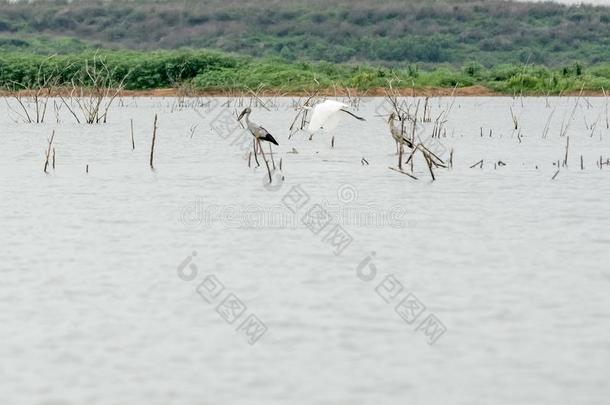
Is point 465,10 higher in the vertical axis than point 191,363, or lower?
higher

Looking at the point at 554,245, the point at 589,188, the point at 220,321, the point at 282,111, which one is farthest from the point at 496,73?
the point at 220,321

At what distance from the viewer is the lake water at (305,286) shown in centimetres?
628

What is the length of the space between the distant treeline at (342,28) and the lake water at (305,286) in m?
50.6

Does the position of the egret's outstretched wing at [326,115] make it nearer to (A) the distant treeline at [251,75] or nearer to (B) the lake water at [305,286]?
(B) the lake water at [305,286]

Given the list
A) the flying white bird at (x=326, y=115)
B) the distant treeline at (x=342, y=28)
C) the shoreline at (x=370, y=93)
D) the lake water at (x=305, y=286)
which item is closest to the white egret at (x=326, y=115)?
the flying white bird at (x=326, y=115)

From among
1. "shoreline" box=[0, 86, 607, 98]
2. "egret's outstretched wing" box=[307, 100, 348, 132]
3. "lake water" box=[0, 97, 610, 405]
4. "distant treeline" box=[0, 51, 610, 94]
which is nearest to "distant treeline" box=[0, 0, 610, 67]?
"distant treeline" box=[0, 51, 610, 94]

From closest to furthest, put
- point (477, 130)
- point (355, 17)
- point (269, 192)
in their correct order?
point (269, 192), point (477, 130), point (355, 17)

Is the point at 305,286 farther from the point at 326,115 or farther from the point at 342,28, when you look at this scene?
the point at 342,28

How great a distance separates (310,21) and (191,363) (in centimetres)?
7234

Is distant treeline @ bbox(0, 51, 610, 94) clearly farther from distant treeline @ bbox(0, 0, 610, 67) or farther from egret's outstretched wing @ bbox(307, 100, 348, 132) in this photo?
egret's outstretched wing @ bbox(307, 100, 348, 132)

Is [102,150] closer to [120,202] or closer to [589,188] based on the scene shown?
[120,202]

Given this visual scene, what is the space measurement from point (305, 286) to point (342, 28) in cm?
6639

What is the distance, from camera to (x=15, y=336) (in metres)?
7.20

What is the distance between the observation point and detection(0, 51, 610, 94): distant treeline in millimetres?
42562
